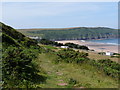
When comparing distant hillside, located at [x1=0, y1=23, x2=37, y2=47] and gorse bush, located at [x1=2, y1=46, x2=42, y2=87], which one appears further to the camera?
distant hillside, located at [x1=0, y1=23, x2=37, y2=47]

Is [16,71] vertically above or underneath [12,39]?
underneath

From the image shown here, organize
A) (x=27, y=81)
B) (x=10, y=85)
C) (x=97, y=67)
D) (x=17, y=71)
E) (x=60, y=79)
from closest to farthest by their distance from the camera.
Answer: (x=10, y=85) < (x=27, y=81) < (x=17, y=71) < (x=60, y=79) < (x=97, y=67)

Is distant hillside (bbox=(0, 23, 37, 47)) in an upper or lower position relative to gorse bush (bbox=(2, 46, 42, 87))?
upper

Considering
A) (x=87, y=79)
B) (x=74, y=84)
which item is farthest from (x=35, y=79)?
(x=87, y=79)

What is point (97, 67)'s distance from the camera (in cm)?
1314

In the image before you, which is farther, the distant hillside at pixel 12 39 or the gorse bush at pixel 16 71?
the distant hillside at pixel 12 39

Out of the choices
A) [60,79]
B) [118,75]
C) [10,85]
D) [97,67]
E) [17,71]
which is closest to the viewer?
[10,85]

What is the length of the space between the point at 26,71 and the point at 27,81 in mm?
1123

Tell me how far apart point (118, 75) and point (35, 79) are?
16.6ft

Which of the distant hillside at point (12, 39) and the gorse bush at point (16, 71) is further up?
the distant hillside at point (12, 39)

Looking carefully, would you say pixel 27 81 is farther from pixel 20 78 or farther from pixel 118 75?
pixel 118 75

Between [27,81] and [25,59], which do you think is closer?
[27,81]

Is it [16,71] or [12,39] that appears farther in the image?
[12,39]

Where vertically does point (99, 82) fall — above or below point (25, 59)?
below
